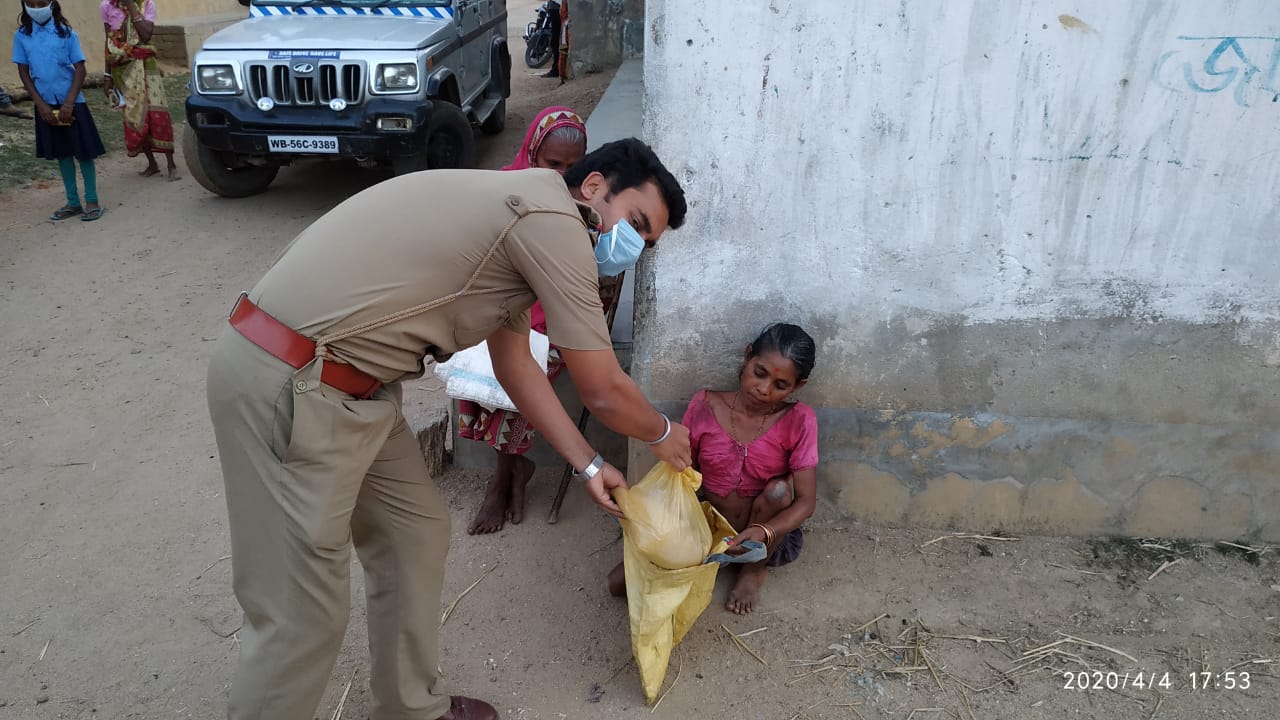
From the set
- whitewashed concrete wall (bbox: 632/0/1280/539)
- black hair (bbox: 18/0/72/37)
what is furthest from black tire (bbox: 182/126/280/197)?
whitewashed concrete wall (bbox: 632/0/1280/539)

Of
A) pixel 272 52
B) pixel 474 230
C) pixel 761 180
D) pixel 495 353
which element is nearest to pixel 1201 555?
pixel 761 180

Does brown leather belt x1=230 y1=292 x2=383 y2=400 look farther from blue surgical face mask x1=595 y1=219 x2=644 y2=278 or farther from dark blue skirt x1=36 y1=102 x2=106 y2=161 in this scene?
dark blue skirt x1=36 y1=102 x2=106 y2=161

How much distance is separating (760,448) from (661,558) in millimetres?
638

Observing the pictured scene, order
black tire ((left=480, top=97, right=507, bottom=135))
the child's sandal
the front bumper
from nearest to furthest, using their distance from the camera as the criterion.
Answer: the front bumper → the child's sandal → black tire ((left=480, top=97, right=507, bottom=135))

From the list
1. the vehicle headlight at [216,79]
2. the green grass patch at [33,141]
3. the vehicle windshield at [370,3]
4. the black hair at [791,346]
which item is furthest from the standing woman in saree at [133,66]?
the black hair at [791,346]

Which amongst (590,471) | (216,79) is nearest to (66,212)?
(216,79)

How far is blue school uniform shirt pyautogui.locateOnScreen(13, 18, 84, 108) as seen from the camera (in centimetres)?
626

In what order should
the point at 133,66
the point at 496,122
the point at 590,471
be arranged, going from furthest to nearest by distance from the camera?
the point at 496,122, the point at 133,66, the point at 590,471

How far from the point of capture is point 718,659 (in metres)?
2.66

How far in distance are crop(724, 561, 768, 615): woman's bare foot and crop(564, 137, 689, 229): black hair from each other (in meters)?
1.40

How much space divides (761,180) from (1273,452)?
2.02m

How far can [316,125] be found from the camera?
625 cm

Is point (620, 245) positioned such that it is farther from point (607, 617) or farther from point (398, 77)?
point (398, 77)

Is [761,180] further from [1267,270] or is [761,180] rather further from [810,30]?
[1267,270]
